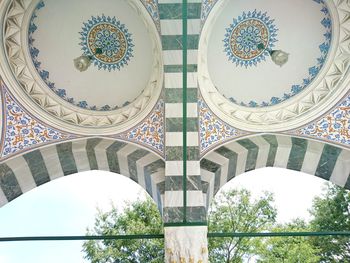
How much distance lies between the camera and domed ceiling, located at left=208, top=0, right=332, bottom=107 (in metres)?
6.08

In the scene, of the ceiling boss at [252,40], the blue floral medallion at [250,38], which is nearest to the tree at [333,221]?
the ceiling boss at [252,40]

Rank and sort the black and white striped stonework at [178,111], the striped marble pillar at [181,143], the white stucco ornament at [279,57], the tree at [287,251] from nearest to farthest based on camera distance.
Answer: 1. the striped marble pillar at [181,143]
2. the black and white striped stonework at [178,111]
3. the white stucco ornament at [279,57]
4. the tree at [287,251]

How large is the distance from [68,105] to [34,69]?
77 cm

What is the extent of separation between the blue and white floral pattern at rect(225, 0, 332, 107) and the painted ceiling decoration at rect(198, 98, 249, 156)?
0.52 meters

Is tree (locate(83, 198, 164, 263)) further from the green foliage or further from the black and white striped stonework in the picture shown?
the black and white striped stonework

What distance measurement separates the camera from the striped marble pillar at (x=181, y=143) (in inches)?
198

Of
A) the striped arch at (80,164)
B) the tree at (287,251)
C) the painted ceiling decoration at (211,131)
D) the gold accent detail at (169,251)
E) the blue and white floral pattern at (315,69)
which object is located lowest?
the tree at (287,251)

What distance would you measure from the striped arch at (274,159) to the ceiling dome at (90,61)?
4.63 feet

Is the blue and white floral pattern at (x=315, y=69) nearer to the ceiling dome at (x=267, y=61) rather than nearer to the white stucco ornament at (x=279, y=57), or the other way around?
the ceiling dome at (x=267, y=61)

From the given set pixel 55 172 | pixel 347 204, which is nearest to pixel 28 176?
pixel 55 172

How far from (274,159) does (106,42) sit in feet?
11.0

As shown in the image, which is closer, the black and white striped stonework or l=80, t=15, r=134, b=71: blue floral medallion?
the black and white striped stonework

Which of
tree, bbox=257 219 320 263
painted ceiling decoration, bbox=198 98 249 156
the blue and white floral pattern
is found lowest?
tree, bbox=257 219 320 263

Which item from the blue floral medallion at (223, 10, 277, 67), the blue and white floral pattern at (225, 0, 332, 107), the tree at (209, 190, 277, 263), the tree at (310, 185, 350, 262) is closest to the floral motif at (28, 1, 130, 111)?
the blue floral medallion at (223, 10, 277, 67)
